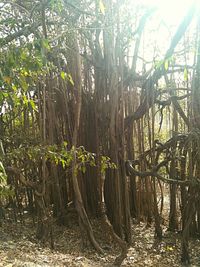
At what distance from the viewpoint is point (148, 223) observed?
612 cm

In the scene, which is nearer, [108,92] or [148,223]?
[108,92]

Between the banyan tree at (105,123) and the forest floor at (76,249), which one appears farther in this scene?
the banyan tree at (105,123)

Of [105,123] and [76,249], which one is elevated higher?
[105,123]

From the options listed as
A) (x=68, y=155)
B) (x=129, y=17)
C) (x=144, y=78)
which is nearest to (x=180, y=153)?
(x=144, y=78)

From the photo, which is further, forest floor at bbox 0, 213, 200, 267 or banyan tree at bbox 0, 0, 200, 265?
banyan tree at bbox 0, 0, 200, 265

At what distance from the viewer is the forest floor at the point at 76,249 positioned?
3.64 m

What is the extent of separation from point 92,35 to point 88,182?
7.57ft

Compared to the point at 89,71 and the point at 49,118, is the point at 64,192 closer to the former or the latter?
the point at 49,118

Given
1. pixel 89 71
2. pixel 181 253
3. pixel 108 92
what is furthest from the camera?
pixel 89 71

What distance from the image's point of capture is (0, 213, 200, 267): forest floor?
364 cm

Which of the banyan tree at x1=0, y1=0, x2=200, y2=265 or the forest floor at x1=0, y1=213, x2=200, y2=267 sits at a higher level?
the banyan tree at x1=0, y1=0, x2=200, y2=265

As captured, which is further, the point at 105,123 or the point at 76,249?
the point at 105,123

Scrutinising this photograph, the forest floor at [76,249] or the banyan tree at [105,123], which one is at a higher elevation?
the banyan tree at [105,123]

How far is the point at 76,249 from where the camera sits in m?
4.61
